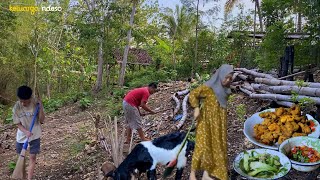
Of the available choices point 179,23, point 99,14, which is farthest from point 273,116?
point 179,23

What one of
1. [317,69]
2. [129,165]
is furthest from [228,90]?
[317,69]

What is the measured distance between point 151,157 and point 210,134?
38.6 inches

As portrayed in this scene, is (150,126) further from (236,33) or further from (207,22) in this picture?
(207,22)

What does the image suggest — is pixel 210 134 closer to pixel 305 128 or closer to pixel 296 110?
pixel 305 128

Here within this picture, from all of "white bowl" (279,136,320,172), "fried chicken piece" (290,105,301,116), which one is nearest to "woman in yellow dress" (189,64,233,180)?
"white bowl" (279,136,320,172)

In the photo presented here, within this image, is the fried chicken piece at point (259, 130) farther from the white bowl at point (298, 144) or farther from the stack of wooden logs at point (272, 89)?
the stack of wooden logs at point (272, 89)

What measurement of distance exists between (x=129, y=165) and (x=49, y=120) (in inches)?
314

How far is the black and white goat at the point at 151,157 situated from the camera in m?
4.37

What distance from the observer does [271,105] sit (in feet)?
19.8

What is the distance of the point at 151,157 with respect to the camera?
14.4ft

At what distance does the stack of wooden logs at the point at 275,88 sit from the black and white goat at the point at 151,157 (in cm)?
185

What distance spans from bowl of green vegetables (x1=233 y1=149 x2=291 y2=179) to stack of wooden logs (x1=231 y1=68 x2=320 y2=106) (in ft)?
3.95

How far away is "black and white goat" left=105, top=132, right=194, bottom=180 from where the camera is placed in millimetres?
4367

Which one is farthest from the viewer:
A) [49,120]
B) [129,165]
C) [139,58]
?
[139,58]
